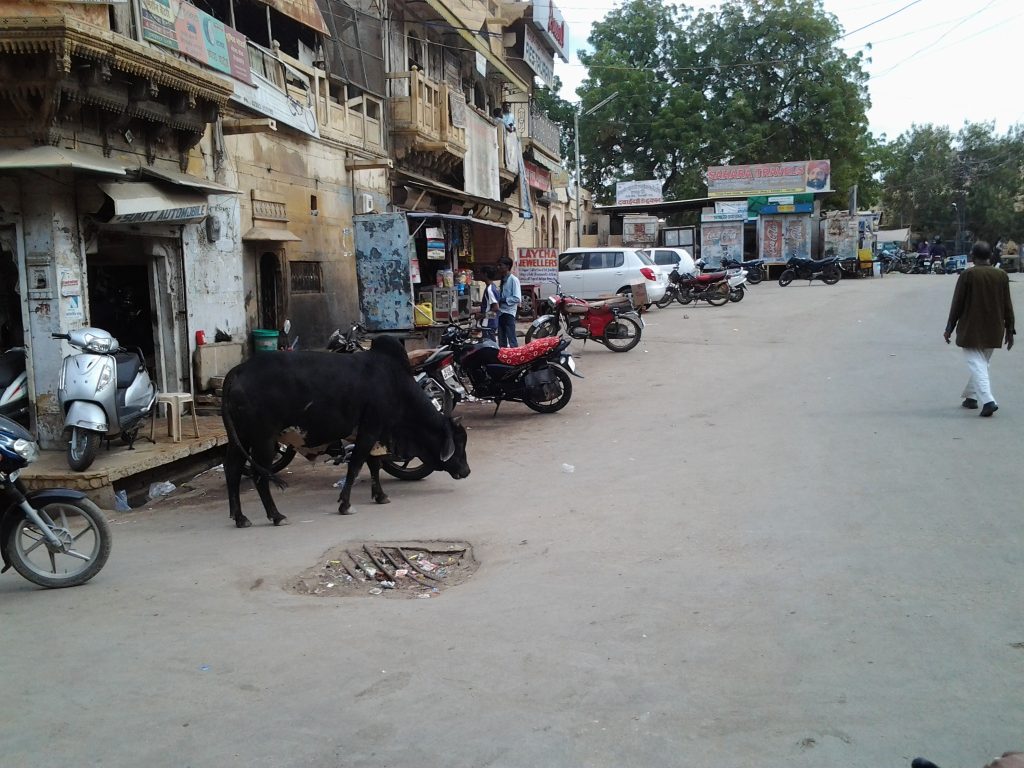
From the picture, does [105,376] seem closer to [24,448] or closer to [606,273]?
[24,448]

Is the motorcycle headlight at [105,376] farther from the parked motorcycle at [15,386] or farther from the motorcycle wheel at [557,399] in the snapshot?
the motorcycle wheel at [557,399]

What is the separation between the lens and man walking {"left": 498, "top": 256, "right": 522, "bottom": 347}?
14875mm

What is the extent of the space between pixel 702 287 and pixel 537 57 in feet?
35.3

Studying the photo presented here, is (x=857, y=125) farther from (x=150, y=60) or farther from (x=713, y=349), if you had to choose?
(x=150, y=60)

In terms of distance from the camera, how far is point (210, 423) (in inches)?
388

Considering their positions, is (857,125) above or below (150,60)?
above

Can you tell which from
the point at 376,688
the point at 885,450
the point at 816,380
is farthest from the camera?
the point at 816,380

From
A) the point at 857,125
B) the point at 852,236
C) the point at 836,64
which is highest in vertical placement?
the point at 836,64

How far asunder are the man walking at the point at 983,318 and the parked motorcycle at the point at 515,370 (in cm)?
423

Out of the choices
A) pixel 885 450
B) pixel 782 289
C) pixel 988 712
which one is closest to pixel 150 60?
pixel 885 450

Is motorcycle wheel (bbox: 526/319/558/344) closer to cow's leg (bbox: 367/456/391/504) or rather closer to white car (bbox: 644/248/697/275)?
cow's leg (bbox: 367/456/391/504)

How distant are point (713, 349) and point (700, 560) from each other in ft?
36.6

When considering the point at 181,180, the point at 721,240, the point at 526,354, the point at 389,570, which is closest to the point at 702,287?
the point at 526,354

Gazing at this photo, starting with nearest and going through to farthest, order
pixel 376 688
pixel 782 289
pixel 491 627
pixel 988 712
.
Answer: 1. pixel 988 712
2. pixel 376 688
3. pixel 491 627
4. pixel 782 289
